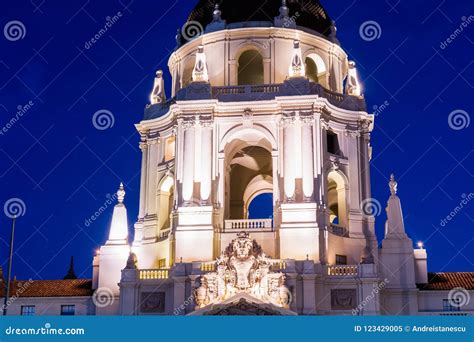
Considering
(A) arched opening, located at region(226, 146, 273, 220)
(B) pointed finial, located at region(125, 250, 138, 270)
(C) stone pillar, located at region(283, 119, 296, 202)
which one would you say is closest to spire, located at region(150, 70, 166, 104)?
(A) arched opening, located at region(226, 146, 273, 220)

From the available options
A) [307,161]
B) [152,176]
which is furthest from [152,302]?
[307,161]

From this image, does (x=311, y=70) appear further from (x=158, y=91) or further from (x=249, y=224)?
(x=249, y=224)

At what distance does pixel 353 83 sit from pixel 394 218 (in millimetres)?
10986

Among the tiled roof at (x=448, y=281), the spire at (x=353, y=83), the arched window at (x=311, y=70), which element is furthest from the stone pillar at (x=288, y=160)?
the tiled roof at (x=448, y=281)

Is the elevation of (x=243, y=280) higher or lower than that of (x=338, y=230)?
lower

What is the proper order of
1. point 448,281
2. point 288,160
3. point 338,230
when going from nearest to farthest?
point 448,281, point 288,160, point 338,230

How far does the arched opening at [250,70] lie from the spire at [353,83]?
6411 millimetres

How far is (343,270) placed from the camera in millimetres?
43125

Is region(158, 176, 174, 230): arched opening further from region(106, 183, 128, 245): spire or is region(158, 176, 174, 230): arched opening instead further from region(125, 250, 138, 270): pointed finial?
region(125, 250, 138, 270): pointed finial

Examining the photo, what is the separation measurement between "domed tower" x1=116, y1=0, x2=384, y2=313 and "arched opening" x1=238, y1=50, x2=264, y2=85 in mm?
81

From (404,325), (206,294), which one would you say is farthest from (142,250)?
(404,325)

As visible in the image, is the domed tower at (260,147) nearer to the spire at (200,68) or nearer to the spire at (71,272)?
the spire at (200,68)

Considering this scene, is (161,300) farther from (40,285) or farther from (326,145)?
(326,145)

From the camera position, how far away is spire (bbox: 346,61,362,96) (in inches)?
2098
